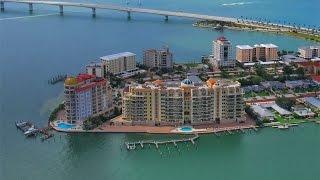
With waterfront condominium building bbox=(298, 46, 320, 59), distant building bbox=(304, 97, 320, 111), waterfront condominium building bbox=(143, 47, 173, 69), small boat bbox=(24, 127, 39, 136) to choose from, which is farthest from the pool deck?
waterfront condominium building bbox=(298, 46, 320, 59)

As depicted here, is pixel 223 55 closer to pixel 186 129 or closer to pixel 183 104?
pixel 183 104

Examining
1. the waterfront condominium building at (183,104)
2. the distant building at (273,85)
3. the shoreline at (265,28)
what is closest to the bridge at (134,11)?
the shoreline at (265,28)

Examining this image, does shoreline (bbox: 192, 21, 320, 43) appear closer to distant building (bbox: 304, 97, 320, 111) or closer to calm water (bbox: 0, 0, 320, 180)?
calm water (bbox: 0, 0, 320, 180)

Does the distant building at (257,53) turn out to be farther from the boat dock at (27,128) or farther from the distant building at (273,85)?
the boat dock at (27,128)

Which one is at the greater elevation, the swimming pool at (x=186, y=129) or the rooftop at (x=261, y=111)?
the rooftop at (x=261, y=111)

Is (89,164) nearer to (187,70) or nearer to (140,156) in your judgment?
(140,156)

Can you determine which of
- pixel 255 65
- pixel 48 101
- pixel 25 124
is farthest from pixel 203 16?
pixel 25 124

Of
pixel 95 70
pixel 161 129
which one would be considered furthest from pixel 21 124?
pixel 95 70

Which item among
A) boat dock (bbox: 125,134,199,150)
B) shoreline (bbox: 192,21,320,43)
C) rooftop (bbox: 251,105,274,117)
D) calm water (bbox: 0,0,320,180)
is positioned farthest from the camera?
shoreline (bbox: 192,21,320,43)
